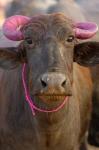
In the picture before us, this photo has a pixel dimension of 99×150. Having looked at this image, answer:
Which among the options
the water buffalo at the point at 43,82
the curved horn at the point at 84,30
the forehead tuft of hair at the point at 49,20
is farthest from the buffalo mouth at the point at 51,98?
the curved horn at the point at 84,30

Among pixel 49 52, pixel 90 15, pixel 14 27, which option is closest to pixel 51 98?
pixel 49 52

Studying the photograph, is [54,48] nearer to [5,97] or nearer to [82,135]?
[5,97]

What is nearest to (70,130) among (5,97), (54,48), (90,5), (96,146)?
(5,97)

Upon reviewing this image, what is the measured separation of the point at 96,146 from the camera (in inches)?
317

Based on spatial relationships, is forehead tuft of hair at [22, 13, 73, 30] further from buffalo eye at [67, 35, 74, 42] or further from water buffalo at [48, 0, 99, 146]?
water buffalo at [48, 0, 99, 146]

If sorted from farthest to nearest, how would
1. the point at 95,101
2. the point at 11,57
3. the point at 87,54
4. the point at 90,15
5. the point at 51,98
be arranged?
the point at 90,15 → the point at 95,101 → the point at 87,54 → the point at 11,57 → the point at 51,98

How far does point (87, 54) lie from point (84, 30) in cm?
24

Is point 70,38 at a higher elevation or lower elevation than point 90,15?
higher

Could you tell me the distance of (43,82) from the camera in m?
5.19

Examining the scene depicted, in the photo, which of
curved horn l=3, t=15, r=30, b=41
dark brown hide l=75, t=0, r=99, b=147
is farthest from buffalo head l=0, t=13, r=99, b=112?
dark brown hide l=75, t=0, r=99, b=147

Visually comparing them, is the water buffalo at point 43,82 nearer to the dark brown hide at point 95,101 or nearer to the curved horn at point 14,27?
the curved horn at point 14,27

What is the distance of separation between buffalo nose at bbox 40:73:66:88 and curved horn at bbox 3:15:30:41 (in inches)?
31.5

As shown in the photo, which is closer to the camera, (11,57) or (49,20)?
(49,20)

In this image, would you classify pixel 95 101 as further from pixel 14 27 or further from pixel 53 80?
pixel 53 80
